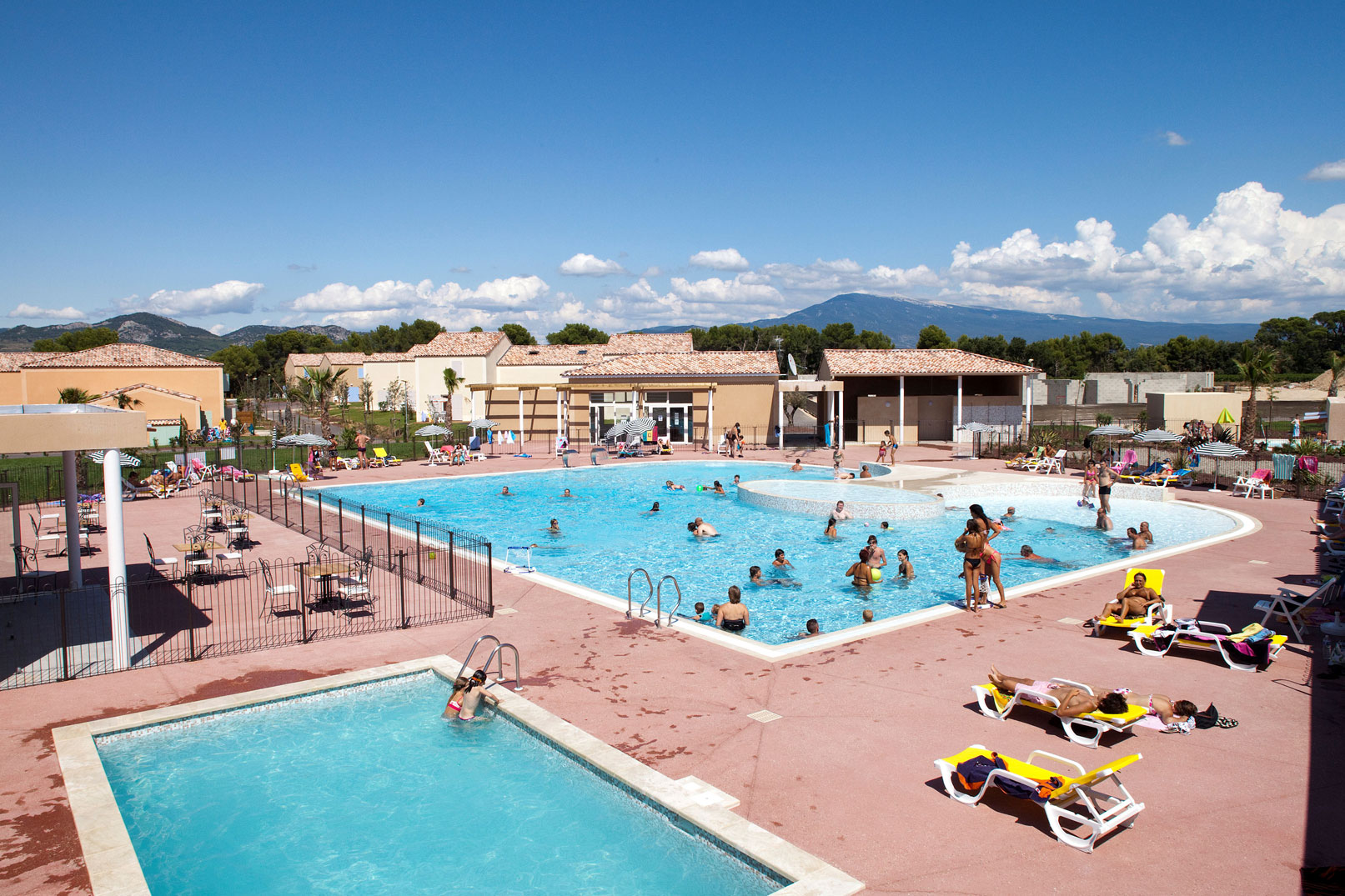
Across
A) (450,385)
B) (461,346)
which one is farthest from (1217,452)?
(461,346)

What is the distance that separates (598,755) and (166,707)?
15.6 ft

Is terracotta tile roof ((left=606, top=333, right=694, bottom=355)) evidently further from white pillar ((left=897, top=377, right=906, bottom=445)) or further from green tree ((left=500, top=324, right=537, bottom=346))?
green tree ((left=500, top=324, right=537, bottom=346))

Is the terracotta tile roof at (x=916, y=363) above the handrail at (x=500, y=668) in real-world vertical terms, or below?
above

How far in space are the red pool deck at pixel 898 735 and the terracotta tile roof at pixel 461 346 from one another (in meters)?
54.9

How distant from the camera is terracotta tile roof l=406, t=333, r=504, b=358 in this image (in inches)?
2569

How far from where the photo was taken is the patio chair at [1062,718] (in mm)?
7410

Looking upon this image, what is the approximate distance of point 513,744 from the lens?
796cm

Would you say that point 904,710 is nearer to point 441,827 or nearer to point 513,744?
point 513,744

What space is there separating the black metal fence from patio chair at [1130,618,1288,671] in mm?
8777

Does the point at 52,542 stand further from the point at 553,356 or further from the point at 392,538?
the point at 553,356

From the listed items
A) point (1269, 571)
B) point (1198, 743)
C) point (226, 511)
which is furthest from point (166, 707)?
point (1269, 571)

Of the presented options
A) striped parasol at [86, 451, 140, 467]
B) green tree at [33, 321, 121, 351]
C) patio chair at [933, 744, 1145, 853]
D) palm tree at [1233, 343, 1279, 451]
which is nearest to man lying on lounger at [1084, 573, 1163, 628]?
patio chair at [933, 744, 1145, 853]

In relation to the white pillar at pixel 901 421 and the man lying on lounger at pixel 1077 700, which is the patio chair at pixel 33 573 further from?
the white pillar at pixel 901 421

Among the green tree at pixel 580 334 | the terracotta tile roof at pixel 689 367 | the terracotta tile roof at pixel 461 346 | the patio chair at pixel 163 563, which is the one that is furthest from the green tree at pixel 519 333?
the patio chair at pixel 163 563
